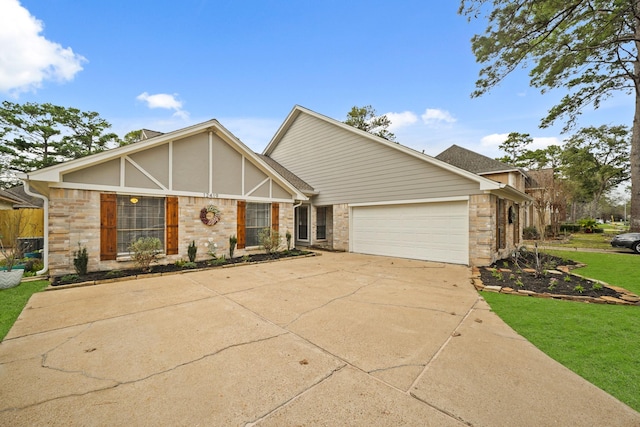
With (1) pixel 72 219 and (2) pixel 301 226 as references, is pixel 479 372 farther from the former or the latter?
(2) pixel 301 226

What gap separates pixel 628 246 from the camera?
12.0 metres

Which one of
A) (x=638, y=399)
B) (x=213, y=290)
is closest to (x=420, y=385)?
(x=638, y=399)

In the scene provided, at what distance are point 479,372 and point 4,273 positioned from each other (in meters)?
9.14

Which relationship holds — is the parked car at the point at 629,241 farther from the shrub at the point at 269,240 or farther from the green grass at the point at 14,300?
the green grass at the point at 14,300

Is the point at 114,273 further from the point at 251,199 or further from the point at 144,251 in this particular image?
the point at 251,199

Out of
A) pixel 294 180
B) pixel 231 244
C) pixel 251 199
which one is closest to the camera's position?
pixel 231 244

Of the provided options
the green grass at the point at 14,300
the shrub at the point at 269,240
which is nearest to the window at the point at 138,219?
the green grass at the point at 14,300

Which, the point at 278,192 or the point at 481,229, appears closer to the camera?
the point at 481,229

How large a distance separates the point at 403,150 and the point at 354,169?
2.56 m

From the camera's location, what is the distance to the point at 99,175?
7.05 m

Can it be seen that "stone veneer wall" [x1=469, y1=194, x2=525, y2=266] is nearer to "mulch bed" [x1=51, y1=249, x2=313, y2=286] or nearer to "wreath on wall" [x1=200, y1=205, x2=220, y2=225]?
"mulch bed" [x1=51, y1=249, x2=313, y2=286]

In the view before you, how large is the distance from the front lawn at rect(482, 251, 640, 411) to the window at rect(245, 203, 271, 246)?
794 centimetres

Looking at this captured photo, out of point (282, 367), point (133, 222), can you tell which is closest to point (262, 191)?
point (133, 222)

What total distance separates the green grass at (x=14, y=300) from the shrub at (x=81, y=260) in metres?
0.61
